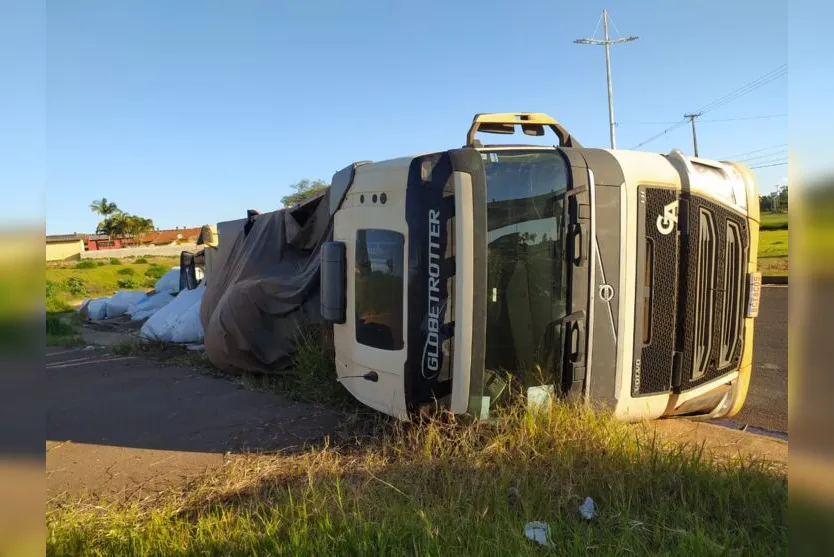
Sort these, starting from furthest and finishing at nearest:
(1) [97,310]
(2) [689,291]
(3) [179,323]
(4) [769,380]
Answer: (1) [97,310] → (3) [179,323] → (4) [769,380] → (2) [689,291]

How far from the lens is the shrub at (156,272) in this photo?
3238 centimetres

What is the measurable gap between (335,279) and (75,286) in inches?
1041

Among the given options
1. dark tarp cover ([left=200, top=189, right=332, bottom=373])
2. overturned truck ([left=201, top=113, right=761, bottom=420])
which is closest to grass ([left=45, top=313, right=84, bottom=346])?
dark tarp cover ([left=200, top=189, right=332, bottom=373])

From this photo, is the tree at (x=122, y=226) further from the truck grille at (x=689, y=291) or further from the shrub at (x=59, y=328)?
the truck grille at (x=689, y=291)

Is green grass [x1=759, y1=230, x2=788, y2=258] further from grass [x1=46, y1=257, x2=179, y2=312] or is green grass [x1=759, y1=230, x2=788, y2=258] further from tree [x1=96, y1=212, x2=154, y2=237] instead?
tree [x1=96, y1=212, x2=154, y2=237]

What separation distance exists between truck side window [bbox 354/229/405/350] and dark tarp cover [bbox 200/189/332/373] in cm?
210

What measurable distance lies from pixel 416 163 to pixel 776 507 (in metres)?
3.02

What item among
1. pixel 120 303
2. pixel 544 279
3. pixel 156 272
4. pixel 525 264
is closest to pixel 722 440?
pixel 544 279

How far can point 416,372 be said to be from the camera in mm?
3846

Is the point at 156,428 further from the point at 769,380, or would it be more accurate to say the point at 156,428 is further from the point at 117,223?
the point at 117,223

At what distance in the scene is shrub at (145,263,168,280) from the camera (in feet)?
106

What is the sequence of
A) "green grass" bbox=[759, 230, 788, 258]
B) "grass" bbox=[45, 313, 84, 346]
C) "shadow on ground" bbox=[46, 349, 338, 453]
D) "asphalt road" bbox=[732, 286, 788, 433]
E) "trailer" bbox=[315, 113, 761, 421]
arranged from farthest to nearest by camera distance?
"grass" bbox=[45, 313, 84, 346] → "asphalt road" bbox=[732, 286, 788, 433] → "shadow on ground" bbox=[46, 349, 338, 453] → "trailer" bbox=[315, 113, 761, 421] → "green grass" bbox=[759, 230, 788, 258]

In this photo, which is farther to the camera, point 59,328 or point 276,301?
point 59,328

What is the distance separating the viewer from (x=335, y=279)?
4.39 m
